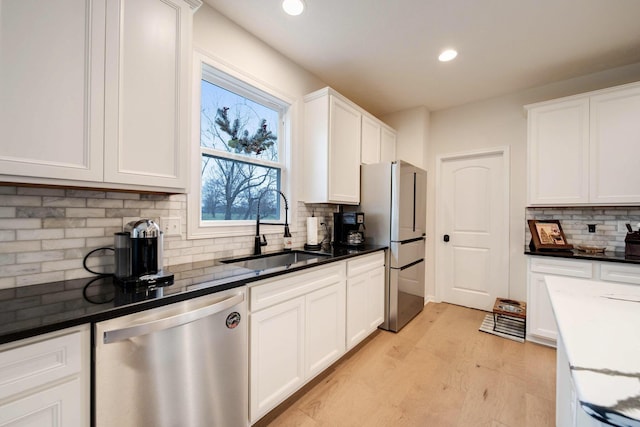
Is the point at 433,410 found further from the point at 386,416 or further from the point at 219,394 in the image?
the point at 219,394

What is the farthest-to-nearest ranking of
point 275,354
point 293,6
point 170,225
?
point 293,6 → point 170,225 → point 275,354

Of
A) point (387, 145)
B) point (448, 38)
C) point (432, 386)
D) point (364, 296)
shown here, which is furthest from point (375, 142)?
point (432, 386)

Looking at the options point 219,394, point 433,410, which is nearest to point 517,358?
point 433,410

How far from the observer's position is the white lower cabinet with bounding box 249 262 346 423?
1.48m

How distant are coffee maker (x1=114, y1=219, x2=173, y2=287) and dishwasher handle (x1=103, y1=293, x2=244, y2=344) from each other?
0.24 meters

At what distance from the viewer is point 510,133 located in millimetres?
3227

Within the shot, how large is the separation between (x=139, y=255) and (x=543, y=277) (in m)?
3.26

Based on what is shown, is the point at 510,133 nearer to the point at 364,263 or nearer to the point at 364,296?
the point at 364,263

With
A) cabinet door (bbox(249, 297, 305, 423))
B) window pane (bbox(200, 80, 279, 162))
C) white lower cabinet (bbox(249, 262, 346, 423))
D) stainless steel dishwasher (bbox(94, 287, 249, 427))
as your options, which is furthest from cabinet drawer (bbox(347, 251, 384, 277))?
window pane (bbox(200, 80, 279, 162))

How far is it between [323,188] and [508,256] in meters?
2.51

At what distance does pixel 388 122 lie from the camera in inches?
156

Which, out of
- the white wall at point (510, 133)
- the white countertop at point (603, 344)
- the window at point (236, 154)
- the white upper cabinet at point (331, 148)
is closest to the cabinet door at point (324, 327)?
the window at point (236, 154)

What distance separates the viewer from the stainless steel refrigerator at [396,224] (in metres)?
2.75

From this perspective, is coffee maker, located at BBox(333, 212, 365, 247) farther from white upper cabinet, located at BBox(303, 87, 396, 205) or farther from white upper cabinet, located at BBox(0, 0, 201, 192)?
white upper cabinet, located at BBox(0, 0, 201, 192)
